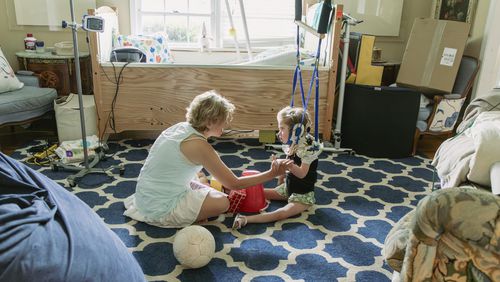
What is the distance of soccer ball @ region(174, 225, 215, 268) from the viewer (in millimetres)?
1719

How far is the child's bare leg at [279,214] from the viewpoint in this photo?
2.15 m

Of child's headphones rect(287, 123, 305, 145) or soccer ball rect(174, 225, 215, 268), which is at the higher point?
child's headphones rect(287, 123, 305, 145)

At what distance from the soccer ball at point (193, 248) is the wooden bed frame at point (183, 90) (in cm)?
163

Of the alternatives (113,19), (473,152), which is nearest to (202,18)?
(113,19)

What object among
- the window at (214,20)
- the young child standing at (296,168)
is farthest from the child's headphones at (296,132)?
the window at (214,20)

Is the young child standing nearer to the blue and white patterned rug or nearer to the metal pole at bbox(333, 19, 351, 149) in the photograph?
the blue and white patterned rug

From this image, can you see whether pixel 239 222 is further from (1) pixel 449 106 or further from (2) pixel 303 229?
(1) pixel 449 106

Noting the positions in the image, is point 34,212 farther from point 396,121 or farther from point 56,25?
point 56,25

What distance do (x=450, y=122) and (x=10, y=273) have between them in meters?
3.16

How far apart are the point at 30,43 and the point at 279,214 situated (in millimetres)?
2811

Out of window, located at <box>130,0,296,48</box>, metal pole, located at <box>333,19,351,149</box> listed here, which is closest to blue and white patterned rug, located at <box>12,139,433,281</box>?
metal pole, located at <box>333,19,351,149</box>

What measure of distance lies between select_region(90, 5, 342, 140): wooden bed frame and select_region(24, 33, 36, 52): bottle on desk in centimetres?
100

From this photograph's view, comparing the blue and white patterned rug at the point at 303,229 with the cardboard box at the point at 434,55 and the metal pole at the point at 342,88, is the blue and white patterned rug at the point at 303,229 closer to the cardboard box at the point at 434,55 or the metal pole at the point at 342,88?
the metal pole at the point at 342,88

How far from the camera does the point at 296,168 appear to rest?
213 centimetres
